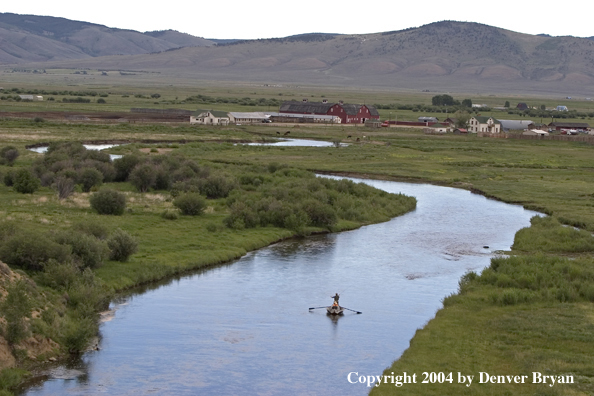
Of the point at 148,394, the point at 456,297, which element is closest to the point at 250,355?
the point at 148,394

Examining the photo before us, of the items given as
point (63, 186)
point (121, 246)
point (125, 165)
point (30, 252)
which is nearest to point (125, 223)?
point (121, 246)

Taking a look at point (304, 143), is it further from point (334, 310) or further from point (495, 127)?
point (334, 310)

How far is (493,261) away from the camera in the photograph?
3331 cm

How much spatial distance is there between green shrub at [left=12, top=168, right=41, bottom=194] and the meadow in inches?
20.9

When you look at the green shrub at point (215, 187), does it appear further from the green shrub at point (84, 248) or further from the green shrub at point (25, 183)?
the green shrub at point (84, 248)

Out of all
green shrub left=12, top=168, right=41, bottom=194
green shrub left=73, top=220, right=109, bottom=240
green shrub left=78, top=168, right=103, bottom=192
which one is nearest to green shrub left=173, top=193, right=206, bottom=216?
green shrub left=78, top=168, right=103, bottom=192

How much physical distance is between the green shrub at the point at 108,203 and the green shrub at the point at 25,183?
723cm

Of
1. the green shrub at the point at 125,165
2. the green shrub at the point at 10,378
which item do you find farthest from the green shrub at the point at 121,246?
the green shrub at the point at 125,165

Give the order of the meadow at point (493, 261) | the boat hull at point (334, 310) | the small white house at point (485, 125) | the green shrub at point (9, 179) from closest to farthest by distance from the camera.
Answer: the meadow at point (493, 261), the boat hull at point (334, 310), the green shrub at point (9, 179), the small white house at point (485, 125)

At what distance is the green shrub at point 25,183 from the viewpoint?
4656 cm

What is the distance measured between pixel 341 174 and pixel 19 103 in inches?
3247

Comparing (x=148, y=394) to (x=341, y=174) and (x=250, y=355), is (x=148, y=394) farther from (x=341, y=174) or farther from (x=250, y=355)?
(x=341, y=174)

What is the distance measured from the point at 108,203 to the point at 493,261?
18.6 metres

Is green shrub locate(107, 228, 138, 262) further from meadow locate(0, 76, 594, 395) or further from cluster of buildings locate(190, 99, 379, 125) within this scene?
cluster of buildings locate(190, 99, 379, 125)
